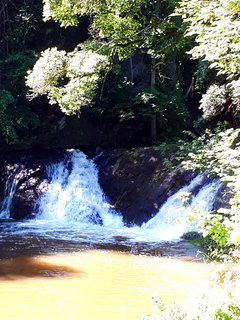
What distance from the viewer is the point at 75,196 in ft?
46.5

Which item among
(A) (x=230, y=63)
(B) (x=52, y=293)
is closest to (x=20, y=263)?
(B) (x=52, y=293)

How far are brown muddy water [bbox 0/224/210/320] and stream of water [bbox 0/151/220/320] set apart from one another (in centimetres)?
1

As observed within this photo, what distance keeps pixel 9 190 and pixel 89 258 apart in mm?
7477

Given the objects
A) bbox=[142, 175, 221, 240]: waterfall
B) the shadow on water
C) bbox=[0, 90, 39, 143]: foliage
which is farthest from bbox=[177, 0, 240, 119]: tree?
bbox=[0, 90, 39, 143]: foliage

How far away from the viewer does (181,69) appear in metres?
22.5

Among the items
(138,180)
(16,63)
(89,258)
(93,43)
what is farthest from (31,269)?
(16,63)

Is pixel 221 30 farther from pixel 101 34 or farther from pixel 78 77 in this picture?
pixel 101 34

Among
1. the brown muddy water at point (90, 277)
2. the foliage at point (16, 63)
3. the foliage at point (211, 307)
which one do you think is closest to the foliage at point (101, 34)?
the brown muddy water at point (90, 277)

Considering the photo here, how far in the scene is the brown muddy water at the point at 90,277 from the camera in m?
5.71

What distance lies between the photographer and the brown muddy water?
18.7ft

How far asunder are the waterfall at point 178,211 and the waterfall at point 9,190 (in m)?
4.97

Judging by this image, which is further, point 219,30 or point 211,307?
point 219,30

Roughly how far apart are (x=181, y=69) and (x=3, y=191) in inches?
452

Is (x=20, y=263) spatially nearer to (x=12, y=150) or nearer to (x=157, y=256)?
(x=157, y=256)
